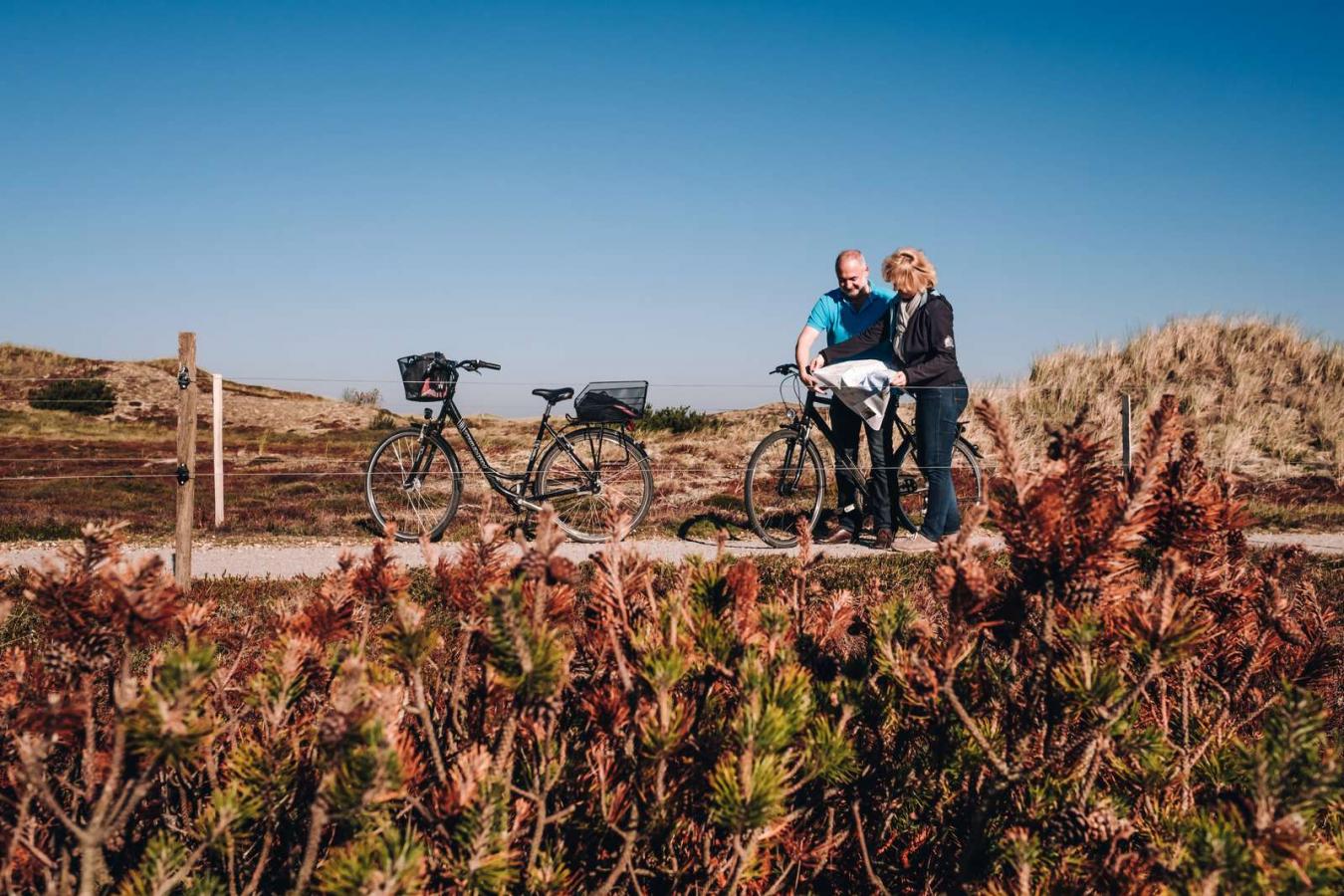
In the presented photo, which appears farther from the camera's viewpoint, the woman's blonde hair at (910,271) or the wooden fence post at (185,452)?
the woman's blonde hair at (910,271)

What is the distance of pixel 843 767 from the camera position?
121cm

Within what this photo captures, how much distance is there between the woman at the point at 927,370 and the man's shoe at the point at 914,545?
0.48m

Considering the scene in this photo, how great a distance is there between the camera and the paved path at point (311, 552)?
6898 millimetres

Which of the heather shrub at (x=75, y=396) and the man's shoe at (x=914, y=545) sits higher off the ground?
the heather shrub at (x=75, y=396)

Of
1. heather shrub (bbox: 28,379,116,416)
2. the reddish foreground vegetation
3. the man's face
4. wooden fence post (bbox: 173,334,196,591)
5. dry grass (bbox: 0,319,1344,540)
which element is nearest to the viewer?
the reddish foreground vegetation

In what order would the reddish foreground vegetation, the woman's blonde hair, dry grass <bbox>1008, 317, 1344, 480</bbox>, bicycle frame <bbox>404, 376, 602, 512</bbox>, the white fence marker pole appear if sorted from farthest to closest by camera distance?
dry grass <bbox>1008, 317, 1344, 480</bbox> → the white fence marker pole → bicycle frame <bbox>404, 376, 602, 512</bbox> → the woman's blonde hair → the reddish foreground vegetation

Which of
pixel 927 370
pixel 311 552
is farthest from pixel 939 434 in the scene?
pixel 311 552

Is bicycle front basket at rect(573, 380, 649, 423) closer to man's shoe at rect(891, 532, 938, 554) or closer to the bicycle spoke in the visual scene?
the bicycle spoke

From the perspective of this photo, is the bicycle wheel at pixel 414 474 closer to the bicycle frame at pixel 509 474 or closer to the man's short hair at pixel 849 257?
the bicycle frame at pixel 509 474

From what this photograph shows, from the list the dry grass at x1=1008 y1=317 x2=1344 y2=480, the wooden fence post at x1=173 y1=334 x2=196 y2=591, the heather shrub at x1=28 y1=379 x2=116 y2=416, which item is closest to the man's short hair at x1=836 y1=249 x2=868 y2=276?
the wooden fence post at x1=173 y1=334 x2=196 y2=591

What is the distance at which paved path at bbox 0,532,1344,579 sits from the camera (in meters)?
6.90

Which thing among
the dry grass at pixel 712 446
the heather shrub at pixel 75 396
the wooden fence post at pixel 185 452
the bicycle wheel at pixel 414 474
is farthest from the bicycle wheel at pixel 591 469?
the heather shrub at pixel 75 396

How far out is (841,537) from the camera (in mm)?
7719

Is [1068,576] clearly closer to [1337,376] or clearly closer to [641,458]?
[641,458]
